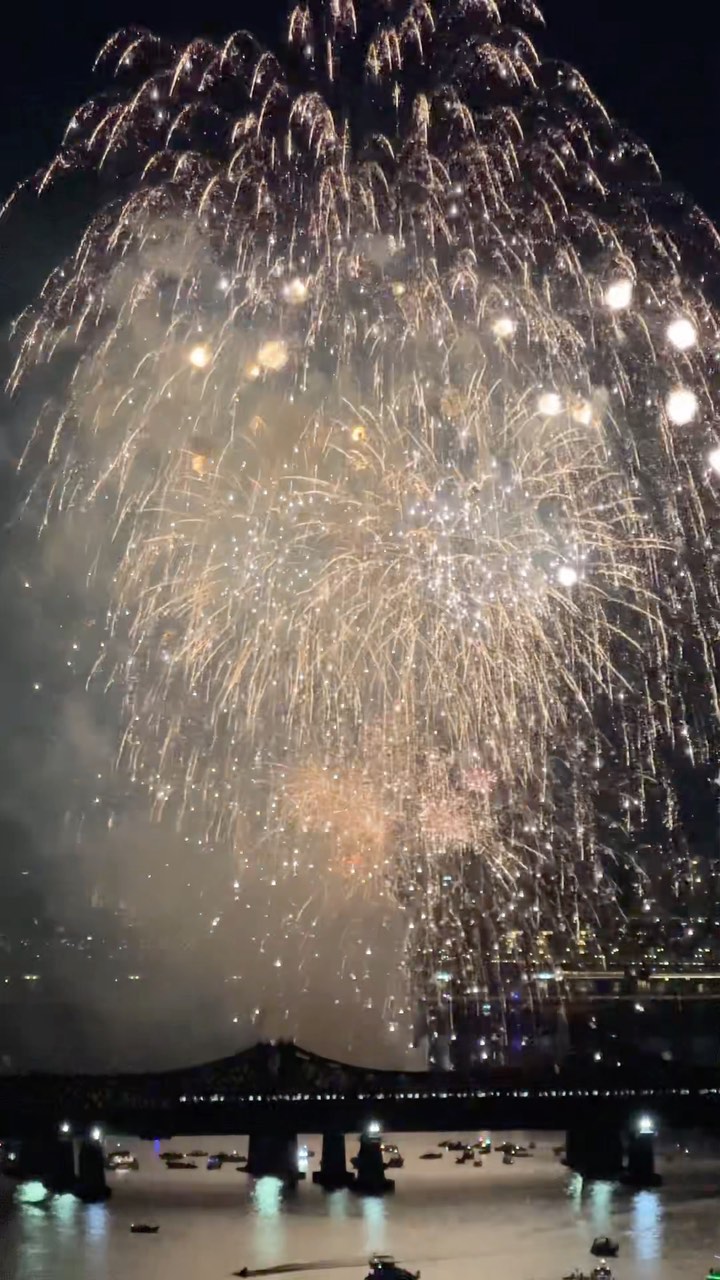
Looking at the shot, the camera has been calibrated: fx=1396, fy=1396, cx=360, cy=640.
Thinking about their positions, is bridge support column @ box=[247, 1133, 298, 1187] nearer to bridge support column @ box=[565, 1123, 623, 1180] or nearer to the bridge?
the bridge

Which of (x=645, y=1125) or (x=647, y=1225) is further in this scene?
(x=645, y=1125)

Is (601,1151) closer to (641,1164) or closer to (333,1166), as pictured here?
(641,1164)

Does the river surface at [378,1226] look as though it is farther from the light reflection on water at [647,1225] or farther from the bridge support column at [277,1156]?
the bridge support column at [277,1156]

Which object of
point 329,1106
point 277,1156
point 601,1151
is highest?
point 329,1106

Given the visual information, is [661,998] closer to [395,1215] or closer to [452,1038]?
[452,1038]

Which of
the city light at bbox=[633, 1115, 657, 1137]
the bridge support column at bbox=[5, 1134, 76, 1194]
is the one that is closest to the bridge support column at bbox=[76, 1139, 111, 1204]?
the bridge support column at bbox=[5, 1134, 76, 1194]

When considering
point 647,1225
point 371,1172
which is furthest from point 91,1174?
point 647,1225
